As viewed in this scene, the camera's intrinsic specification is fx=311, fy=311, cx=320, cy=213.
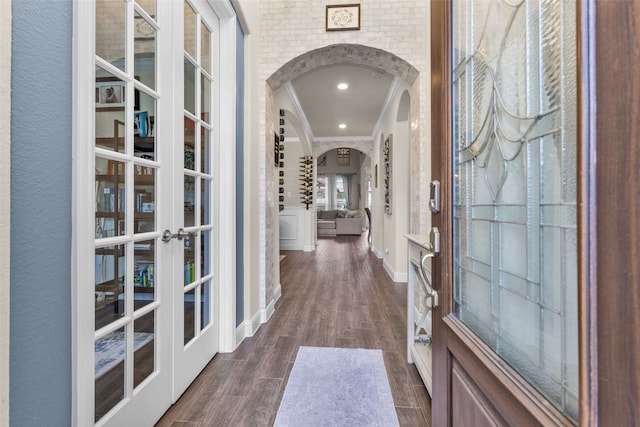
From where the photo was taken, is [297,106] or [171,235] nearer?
[171,235]

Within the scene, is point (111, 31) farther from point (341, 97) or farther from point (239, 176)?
point (341, 97)

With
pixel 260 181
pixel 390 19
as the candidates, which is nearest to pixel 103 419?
pixel 260 181

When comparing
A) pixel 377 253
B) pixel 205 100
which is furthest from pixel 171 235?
pixel 377 253

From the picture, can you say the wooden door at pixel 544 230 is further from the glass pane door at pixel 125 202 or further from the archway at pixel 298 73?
the archway at pixel 298 73

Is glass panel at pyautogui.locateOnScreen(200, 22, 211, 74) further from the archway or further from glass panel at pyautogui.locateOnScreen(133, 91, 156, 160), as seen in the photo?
the archway

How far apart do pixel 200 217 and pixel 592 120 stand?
184 cm

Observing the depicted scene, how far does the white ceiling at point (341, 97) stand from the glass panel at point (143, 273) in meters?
2.87

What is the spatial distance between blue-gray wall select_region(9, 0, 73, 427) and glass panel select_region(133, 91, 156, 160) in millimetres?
419

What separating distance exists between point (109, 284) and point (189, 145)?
2.91 ft

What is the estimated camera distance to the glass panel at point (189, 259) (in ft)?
5.64

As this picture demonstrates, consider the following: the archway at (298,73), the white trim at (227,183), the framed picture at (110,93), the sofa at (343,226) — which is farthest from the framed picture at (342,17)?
the sofa at (343,226)

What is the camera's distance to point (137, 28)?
132 cm

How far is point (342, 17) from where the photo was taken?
2711mm

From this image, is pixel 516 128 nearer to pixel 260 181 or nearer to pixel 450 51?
pixel 450 51
